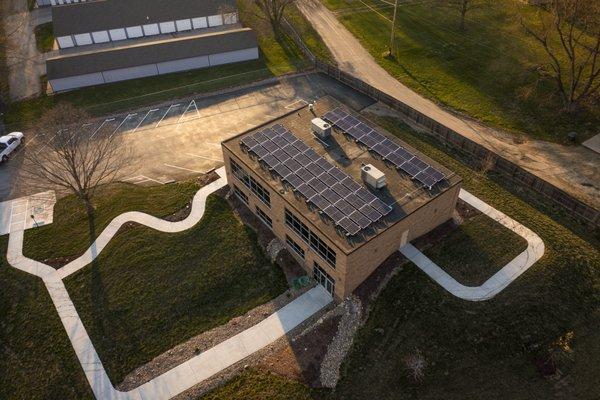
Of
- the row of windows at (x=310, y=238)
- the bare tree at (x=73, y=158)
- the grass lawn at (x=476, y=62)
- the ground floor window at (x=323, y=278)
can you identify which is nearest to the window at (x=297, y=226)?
the row of windows at (x=310, y=238)

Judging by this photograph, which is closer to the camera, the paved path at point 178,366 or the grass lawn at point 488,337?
the grass lawn at point 488,337

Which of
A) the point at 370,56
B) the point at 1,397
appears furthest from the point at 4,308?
the point at 370,56

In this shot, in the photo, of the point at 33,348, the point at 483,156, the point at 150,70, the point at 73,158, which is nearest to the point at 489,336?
the point at 483,156

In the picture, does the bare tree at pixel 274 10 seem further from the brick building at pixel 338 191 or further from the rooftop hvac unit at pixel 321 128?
the rooftop hvac unit at pixel 321 128

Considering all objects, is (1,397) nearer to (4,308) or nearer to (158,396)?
(4,308)

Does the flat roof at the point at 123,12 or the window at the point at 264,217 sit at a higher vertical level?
the flat roof at the point at 123,12

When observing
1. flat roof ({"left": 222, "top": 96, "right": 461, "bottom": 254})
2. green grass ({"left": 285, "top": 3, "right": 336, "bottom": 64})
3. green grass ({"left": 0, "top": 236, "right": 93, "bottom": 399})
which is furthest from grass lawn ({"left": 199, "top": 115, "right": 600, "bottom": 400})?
green grass ({"left": 285, "top": 3, "right": 336, "bottom": 64})

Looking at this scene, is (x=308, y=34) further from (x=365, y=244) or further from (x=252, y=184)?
(x=365, y=244)
